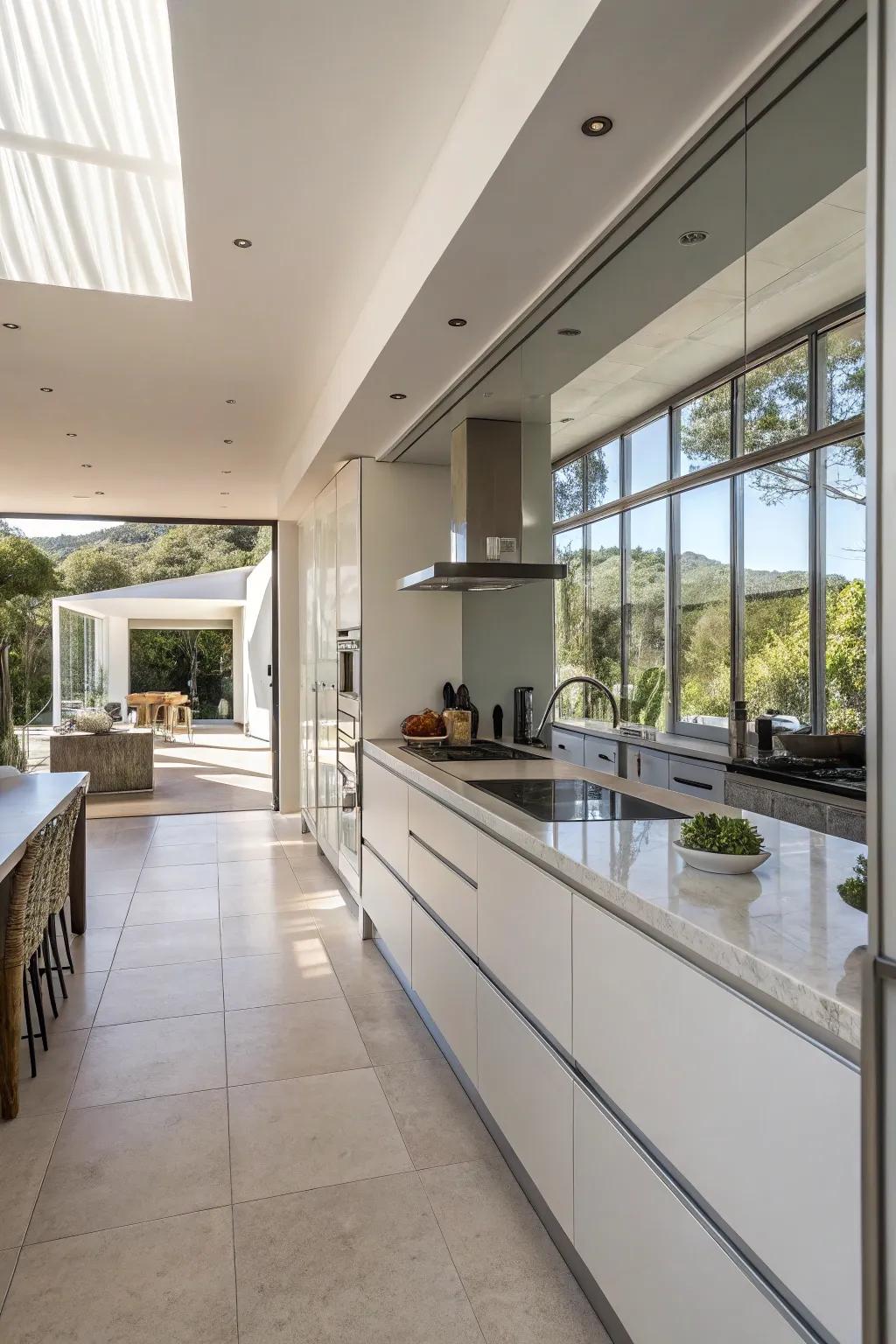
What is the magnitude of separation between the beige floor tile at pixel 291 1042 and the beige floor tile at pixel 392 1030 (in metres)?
0.04

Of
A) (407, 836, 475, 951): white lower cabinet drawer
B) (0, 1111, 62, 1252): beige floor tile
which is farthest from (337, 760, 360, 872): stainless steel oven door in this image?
(0, 1111, 62, 1252): beige floor tile

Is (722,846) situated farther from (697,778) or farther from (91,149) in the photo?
(91,149)

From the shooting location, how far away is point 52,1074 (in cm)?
292

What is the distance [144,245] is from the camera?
10.4 feet

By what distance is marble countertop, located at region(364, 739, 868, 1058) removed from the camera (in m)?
1.12

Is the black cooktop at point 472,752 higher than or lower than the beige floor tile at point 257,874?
higher

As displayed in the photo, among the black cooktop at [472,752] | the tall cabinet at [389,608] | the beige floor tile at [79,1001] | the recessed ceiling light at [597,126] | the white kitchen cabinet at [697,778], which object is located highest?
the recessed ceiling light at [597,126]

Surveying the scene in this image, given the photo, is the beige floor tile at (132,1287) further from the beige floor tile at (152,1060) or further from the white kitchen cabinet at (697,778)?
the white kitchen cabinet at (697,778)

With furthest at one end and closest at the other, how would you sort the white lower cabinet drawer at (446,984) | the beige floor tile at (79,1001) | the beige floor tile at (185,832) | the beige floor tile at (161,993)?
the beige floor tile at (185,832) < the beige floor tile at (161,993) < the beige floor tile at (79,1001) < the white lower cabinet drawer at (446,984)

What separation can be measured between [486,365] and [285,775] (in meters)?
5.32

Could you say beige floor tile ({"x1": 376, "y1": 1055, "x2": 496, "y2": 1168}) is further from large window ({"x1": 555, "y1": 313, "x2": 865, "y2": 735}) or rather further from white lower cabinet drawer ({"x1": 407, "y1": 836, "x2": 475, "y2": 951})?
large window ({"x1": 555, "y1": 313, "x2": 865, "y2": 735})

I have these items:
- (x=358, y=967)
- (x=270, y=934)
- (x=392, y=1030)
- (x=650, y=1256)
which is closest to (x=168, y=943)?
(x=270, y=934)

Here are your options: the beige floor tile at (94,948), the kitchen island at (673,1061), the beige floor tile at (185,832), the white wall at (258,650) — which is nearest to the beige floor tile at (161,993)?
the beige floor tile at (94,948)

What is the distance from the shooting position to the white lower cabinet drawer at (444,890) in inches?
103
